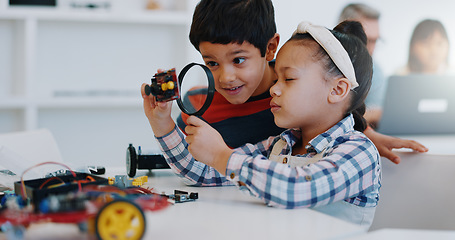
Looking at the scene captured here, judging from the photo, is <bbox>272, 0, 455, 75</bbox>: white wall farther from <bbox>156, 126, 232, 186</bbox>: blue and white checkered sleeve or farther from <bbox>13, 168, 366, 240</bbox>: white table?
<bbox>13, 168, 366, 240</bbox>: white table

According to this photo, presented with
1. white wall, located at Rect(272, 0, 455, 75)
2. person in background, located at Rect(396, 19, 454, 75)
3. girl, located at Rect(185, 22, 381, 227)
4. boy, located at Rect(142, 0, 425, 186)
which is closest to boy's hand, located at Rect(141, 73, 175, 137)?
boy, located at Rect(142, 0, 425, 186)

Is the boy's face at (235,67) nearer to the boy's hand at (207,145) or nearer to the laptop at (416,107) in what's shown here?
the boy's hand at (207,145)

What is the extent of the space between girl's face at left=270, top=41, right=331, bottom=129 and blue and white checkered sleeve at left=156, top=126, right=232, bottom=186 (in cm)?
19

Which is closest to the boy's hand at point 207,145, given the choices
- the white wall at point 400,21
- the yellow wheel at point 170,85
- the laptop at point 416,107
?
the yellow wheel at point 170,85

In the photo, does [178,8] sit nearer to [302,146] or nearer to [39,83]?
[39,83]

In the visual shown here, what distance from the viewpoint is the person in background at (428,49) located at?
4.02m

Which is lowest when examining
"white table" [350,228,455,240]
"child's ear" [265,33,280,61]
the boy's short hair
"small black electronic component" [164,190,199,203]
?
"small black electronic component" [164,190,199,203]

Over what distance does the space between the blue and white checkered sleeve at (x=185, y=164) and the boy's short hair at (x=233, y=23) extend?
0.80 feet

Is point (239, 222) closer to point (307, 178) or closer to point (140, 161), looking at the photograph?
point (307, 178)

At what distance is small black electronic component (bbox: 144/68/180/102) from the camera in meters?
0.90

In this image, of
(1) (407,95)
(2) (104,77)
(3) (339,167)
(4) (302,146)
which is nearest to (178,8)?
(2) (104,77)

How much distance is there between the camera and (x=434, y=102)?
2.28 metres

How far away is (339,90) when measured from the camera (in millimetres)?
1111

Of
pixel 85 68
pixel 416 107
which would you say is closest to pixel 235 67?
pixel 416 107
